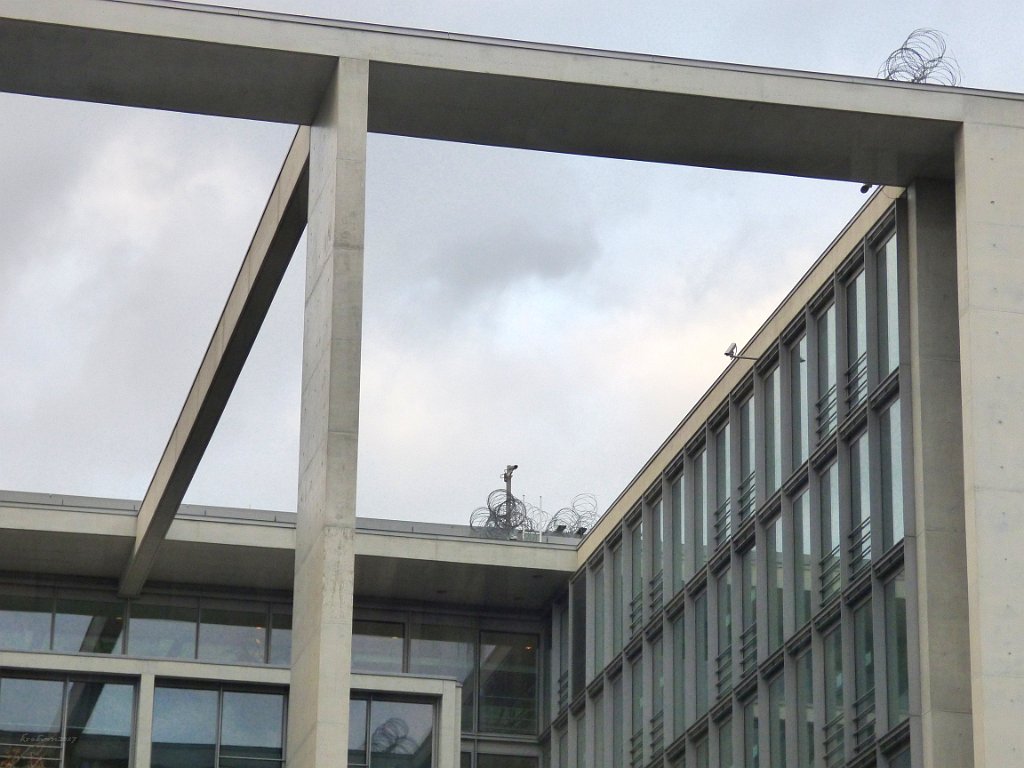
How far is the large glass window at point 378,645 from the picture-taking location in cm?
4538

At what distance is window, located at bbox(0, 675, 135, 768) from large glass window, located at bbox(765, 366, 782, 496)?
1182 centimetres

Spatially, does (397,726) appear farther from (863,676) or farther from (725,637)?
(863,676)

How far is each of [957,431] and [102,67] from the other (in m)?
11.9

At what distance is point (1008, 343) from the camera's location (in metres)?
25.0

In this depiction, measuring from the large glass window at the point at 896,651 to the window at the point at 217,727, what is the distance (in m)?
13.3

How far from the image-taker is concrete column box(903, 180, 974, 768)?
86.6ft

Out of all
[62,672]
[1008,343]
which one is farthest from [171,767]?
[1008,343]

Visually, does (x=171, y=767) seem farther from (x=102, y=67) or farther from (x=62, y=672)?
(x=102, y=67)

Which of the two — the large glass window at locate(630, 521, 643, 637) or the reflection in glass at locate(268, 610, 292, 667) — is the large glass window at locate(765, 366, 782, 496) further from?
the reflection in glass at locate(268, 610, 292, 667)

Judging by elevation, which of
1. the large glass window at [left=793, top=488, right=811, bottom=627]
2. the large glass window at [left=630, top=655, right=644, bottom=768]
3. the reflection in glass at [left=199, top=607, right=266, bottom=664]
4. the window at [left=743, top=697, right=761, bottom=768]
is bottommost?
the window at [left=743, top=697, right=761, bottom=768]

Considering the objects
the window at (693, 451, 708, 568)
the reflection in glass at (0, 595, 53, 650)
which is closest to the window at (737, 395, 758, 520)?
the window at (693, 451, 708, 568)

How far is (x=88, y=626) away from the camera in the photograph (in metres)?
44.0

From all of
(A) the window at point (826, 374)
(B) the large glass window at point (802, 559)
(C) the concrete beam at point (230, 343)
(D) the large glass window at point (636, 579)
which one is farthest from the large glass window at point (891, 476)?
→ (D) the large glass window at point (636, 579)

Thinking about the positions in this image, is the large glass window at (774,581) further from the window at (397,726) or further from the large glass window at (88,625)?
the large glass window at (88,625)
